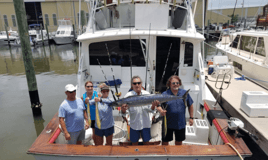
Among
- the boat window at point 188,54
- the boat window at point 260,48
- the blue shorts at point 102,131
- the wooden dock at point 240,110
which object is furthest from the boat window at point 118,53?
the boat window at point 260,48

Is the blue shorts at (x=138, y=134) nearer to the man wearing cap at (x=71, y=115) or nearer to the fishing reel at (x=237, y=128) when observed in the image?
the man wearing cap at (x=71, y=115)

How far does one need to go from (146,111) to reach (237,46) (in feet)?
34.9

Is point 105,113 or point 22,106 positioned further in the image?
point 22,106

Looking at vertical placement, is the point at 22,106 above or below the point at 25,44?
below

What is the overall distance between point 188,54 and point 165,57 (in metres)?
0.60

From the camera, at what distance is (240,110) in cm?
478

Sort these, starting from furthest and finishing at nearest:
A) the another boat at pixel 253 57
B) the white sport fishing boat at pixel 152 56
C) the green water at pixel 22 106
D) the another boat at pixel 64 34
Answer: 1. the another boat at pixel 64 34
2. the another boat at pixel 253 57
3. the green water at pixel 22 106
4. the white sport fishing boat at pixel 152 56

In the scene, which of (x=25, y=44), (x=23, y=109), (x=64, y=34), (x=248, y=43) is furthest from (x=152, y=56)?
(x=64, y=34)

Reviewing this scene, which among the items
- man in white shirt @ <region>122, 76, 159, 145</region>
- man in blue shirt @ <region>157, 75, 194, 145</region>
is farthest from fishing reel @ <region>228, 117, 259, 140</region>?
man in white shirt @ <region>122, 76, 159, 145</region>

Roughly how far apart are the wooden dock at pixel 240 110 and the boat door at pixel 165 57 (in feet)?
6.97

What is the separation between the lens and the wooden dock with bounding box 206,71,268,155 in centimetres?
380

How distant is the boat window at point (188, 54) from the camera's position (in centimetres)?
448

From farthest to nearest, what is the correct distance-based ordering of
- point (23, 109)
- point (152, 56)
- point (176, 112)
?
point (23, 109), point (152, 56), point (176, 112)

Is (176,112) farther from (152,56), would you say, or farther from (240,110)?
(240,110)
